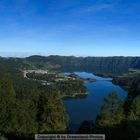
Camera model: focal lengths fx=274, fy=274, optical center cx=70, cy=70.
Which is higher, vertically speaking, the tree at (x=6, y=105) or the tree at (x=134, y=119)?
the tree at (x=6, y=105)

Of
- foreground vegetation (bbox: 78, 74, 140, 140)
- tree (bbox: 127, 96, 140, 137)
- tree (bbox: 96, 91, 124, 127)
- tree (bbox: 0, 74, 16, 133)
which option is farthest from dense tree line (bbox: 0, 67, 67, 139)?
tree (bbox: 127, 96, 140, 137)

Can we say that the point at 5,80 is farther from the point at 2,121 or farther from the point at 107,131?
the point at 107,131

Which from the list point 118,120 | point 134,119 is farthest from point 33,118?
point 134,119

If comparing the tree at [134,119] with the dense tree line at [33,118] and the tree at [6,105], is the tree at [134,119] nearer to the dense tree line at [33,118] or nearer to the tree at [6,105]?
the dense tree line at [33,118]

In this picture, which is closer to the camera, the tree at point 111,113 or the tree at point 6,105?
the tree at point 6,105

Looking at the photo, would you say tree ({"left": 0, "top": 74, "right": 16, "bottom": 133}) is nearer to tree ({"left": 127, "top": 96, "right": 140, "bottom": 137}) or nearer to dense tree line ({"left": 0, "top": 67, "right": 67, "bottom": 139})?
dense tree line ({"left": 0, "top": 67, "right": 67, "bottom": 139})

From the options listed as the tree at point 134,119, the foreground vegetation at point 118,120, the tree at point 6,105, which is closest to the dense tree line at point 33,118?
the tree at point 6,105

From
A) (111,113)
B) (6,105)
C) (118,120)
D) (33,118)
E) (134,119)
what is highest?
(6,105)

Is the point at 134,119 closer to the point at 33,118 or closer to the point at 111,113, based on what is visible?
the point at 111,113

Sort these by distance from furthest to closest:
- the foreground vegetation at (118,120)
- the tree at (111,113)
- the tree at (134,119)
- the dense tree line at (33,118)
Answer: the tree at (111,113) < the foreground vegetation at (118,120) < the tree at (134,119) < the dense tree line at (33,118)

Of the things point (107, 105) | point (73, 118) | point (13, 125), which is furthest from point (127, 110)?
point (73, 118)

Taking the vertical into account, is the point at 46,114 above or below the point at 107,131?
above
